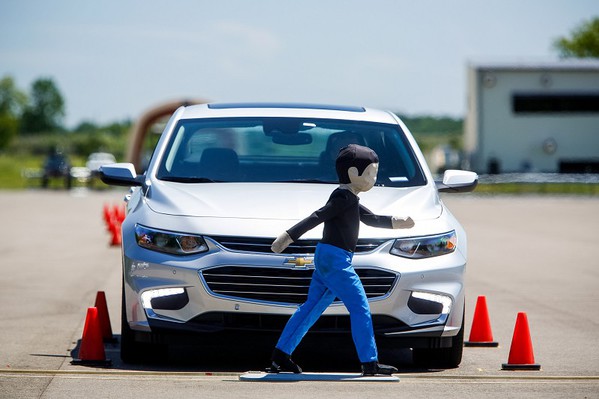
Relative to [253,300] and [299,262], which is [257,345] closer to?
[253,300]

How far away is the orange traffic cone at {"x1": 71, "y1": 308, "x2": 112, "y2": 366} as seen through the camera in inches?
333

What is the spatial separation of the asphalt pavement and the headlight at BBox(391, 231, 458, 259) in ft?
2.53

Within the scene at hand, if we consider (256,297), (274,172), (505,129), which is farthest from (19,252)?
(505,129)

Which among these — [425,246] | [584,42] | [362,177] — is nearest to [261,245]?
[362,177]

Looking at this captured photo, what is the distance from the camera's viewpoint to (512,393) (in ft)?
24.4

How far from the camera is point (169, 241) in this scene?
26.5ft

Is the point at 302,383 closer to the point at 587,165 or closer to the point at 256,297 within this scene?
the point at 256,297

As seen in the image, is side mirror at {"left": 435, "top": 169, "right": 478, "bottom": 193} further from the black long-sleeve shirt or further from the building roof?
the building roof

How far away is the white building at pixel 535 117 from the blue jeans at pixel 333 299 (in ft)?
185

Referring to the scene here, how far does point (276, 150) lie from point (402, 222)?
2.27m

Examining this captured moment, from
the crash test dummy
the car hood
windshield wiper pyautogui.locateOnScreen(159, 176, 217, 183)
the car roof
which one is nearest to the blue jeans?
the crash test dummy

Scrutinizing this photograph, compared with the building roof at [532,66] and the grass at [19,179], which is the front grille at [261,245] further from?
the building roof at [532,66]

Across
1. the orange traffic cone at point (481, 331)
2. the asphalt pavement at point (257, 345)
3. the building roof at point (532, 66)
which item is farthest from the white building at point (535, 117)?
the orange traffic cone at point (481, 331)

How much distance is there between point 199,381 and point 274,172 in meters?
2.02
